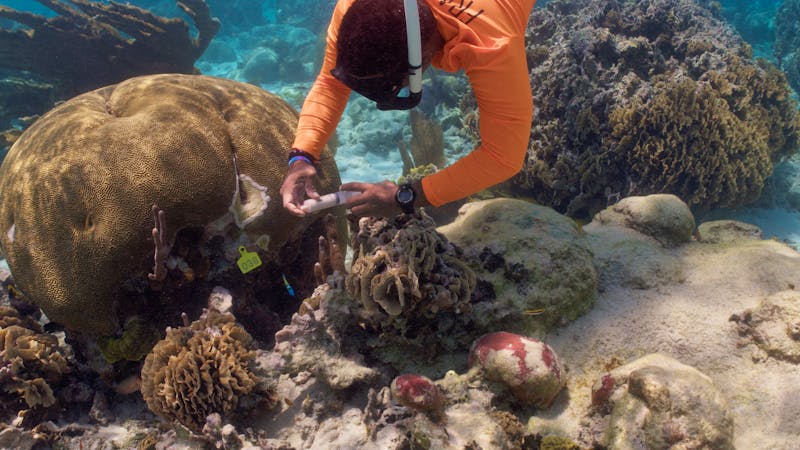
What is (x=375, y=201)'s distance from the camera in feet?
8.61

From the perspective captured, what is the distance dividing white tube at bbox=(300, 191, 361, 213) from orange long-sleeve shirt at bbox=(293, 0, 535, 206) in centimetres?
60

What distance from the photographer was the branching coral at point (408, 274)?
2385 mm

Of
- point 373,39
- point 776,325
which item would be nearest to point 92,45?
point 373,39

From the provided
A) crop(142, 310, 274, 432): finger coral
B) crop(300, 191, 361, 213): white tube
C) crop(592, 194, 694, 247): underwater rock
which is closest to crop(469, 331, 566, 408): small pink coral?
crop(300, 191, 361, 213): white tube

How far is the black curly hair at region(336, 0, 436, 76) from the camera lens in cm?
190

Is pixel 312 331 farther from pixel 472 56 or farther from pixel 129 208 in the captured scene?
pixel 472 56

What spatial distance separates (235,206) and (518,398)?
2447mm

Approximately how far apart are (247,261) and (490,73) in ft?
7.43

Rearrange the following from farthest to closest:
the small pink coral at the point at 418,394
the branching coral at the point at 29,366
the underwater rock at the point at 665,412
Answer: the branching coral at the point at 29,366 → the small pink coral at the point at 418,394 → the underwater rock at the point at 665,412

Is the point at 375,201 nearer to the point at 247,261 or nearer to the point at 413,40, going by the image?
the point at 413,40

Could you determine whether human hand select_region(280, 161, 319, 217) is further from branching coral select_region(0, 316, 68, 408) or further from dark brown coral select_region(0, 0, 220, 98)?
dark brown coral select_region(0, 0, 220, 98)

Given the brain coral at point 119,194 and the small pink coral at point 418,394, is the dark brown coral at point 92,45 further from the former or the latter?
the small pink coral at point 418,394

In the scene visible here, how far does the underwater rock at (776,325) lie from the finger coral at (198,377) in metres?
3.11

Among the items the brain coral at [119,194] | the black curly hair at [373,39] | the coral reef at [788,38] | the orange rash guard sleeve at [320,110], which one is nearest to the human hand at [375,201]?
the orange rash guard sleeve at [320,110]
